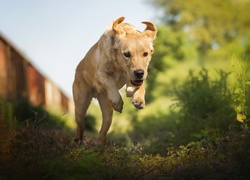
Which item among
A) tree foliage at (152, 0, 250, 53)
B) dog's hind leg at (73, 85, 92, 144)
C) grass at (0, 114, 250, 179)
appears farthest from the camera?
tree foliage at (152, 0, 250, 53)

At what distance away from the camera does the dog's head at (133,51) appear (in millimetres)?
6742

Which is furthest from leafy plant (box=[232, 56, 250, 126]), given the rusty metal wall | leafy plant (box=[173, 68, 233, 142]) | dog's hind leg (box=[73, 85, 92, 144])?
the rusty metal wall

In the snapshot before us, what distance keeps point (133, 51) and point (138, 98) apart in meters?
0.69

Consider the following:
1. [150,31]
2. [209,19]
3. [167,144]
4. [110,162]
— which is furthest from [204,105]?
[209,19]

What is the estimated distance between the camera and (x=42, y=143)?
6.81 m

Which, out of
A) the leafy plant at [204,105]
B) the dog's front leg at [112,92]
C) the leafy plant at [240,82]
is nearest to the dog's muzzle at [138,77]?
the dog's front leg at [112,92]

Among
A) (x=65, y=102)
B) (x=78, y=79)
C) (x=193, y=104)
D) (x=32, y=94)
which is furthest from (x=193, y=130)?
(x=65, y=102)

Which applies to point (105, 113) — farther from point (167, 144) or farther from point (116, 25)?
point (116, 25)

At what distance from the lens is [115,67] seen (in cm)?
742

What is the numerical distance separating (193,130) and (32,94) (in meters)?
16.1

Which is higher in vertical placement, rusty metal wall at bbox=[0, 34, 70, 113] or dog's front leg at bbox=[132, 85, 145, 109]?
rusty metal wall at bbox=[0, 34, 70, 113]

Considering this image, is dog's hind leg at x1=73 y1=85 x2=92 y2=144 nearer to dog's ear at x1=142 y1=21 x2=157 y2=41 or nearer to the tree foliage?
dog's ear at x1=142 y1=21 x2=157 y2=41

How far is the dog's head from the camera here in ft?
22.1

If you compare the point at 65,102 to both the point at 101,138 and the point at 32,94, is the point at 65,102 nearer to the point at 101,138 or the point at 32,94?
the point at 32,94
